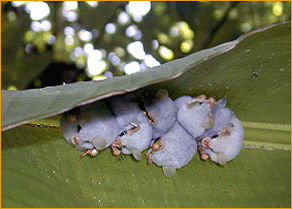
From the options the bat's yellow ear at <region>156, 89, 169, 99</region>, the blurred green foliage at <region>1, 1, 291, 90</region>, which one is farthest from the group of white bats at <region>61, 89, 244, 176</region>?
the blurred green foliage at <region>1, 1, 291, 90</region>

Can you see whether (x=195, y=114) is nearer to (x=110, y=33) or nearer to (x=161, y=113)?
(x=161, y=113)

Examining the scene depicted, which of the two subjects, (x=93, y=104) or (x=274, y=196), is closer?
(x=93, y=104)

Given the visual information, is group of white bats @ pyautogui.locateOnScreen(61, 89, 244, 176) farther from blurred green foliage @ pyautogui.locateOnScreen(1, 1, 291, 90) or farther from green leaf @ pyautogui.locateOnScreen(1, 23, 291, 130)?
blurred green foliage @ pyautogui.locateOnScreen(1, 1, 291, 90)

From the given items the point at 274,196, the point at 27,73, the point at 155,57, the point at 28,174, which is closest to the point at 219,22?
the point at 155,57

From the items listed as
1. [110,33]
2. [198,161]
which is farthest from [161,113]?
[110,33]

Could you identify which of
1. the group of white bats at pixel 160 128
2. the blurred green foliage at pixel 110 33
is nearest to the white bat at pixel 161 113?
the group of white bats at pixel 160 128

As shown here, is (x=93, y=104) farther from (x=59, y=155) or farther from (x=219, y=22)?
(x=219, y=22)

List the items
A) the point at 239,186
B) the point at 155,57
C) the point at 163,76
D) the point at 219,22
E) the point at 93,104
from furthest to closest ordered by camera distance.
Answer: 1. the point at 155,57
2. the point at 219,22
3. the point at 239,186
4. the point at 93,104
5. the point at 163,76
